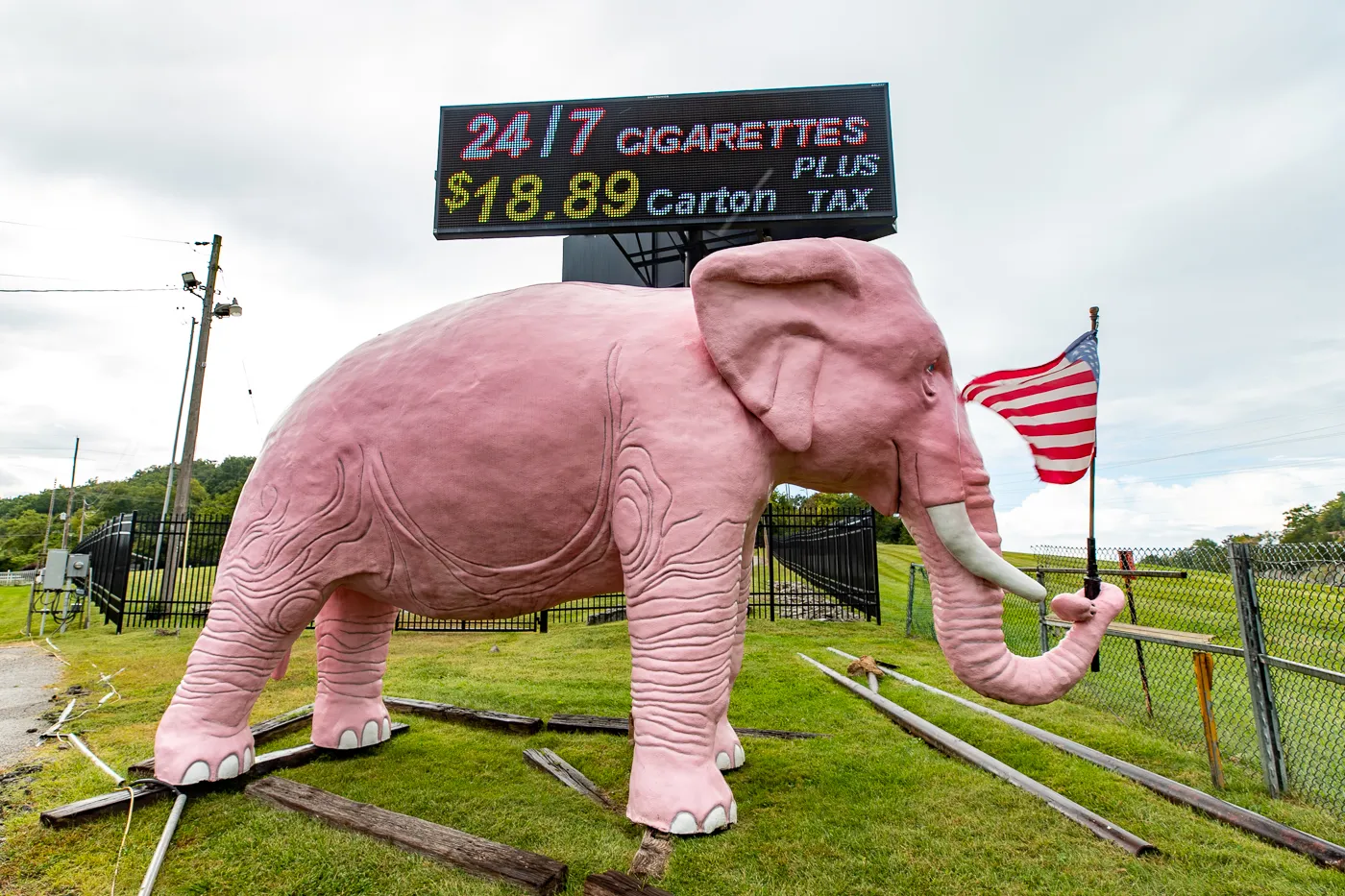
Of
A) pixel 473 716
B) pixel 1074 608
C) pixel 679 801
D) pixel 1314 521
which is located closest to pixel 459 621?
pixel 473 716

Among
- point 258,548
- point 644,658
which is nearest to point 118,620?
point 258,548

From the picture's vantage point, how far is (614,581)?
3.22m

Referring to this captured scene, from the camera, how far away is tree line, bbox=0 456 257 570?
43.4 m

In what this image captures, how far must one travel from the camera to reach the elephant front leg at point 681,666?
8.59ft

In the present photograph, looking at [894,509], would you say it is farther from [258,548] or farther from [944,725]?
[258,548]

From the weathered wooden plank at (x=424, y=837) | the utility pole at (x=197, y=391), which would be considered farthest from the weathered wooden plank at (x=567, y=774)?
the utility pole at (x=197, y=391)

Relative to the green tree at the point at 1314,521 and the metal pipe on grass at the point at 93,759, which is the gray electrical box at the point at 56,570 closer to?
the metal pipe on grass at the point at 93,759

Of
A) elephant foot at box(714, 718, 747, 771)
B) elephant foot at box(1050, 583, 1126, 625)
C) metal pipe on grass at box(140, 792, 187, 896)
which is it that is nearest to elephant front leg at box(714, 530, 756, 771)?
elephant foot at box(714, 718, 747, 771)

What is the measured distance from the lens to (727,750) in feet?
11.7

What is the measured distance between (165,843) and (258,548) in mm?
1173

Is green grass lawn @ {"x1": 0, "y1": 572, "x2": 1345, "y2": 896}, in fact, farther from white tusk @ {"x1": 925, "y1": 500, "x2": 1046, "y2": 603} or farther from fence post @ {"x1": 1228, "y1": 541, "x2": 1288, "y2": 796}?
white tusk @ {"x1": 925, "y1": 500, "x2": 1046, "y2": 603}

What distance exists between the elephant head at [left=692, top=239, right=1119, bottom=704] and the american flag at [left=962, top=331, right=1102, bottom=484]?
0.89 m

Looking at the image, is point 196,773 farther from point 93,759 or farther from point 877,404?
point 877,404

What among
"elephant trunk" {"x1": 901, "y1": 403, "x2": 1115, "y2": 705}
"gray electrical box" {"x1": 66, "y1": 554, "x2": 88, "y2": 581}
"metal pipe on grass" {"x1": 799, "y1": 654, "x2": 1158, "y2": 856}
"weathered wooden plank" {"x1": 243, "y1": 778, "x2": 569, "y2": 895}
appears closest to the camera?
"weathered wooden plank" {"x1": 243, "y1": 778, "x2": 569, "y2": 895}
